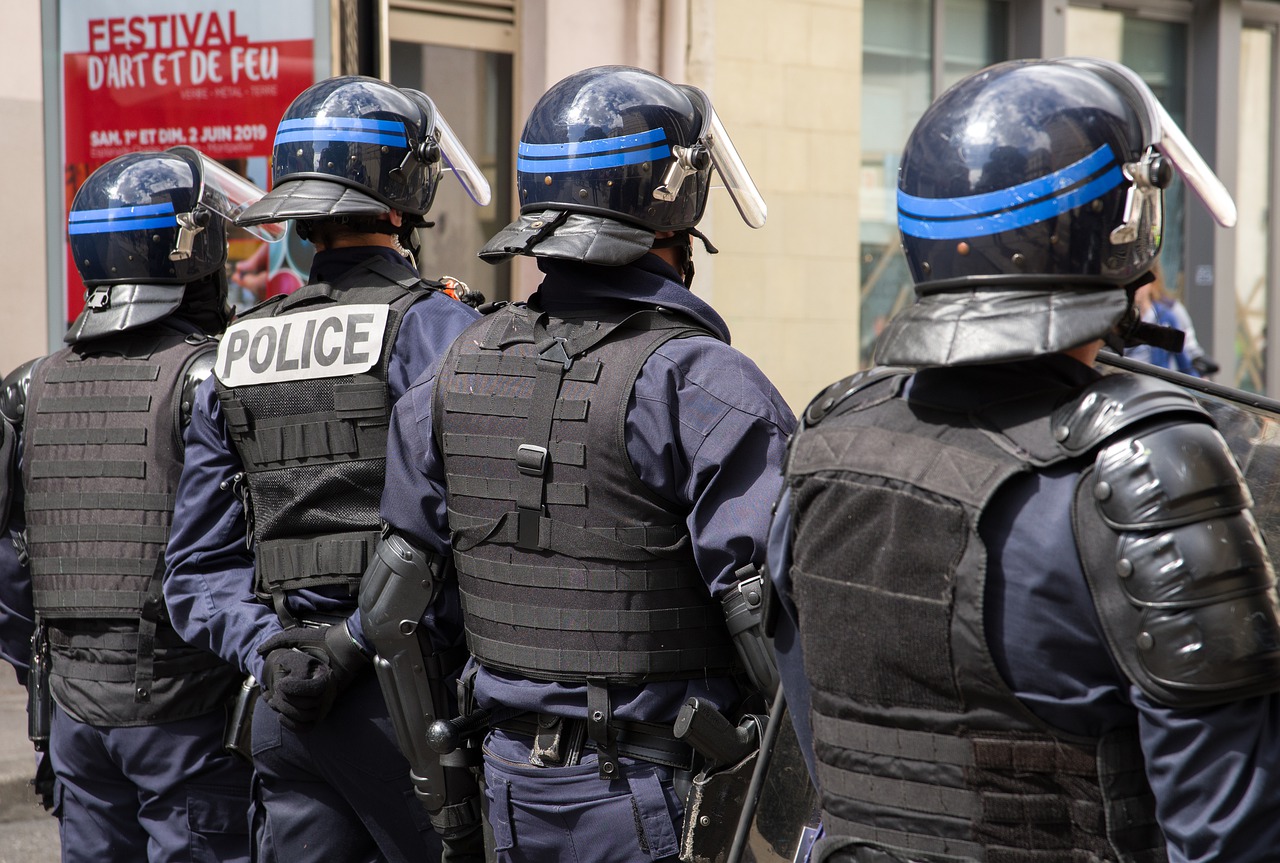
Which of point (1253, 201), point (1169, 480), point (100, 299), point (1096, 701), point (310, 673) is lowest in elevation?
point (310, 673)

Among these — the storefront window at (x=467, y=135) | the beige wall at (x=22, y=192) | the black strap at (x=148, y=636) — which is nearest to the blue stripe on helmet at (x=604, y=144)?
the black strap at (x=148, y=636)

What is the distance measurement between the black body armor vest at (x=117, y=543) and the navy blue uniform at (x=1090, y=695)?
2.40 metres

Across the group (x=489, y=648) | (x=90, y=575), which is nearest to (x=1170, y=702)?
(x=489, y=648)

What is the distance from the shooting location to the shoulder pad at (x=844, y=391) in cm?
195

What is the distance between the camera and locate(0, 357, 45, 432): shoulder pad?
3.83 metres

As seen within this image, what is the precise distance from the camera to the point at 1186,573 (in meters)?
1.52

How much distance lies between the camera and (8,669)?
6875 mm

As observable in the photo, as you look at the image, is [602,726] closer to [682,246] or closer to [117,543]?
[682,246]

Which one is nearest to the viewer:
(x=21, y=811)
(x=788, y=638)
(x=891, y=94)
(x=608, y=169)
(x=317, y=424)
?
(x=788, y=638)

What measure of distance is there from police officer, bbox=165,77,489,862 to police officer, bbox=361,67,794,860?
39 cm

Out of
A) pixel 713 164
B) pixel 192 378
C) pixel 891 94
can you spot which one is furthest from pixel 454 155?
pixel 891 94

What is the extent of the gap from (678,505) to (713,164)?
73 cm

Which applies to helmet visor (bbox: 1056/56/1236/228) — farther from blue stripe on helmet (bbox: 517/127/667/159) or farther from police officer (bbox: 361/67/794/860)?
blue stripe on helmet (bbox: 517/127/667/159)

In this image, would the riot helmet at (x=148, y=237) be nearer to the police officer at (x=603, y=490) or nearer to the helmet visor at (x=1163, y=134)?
the police officer at (x=603, y=490)
